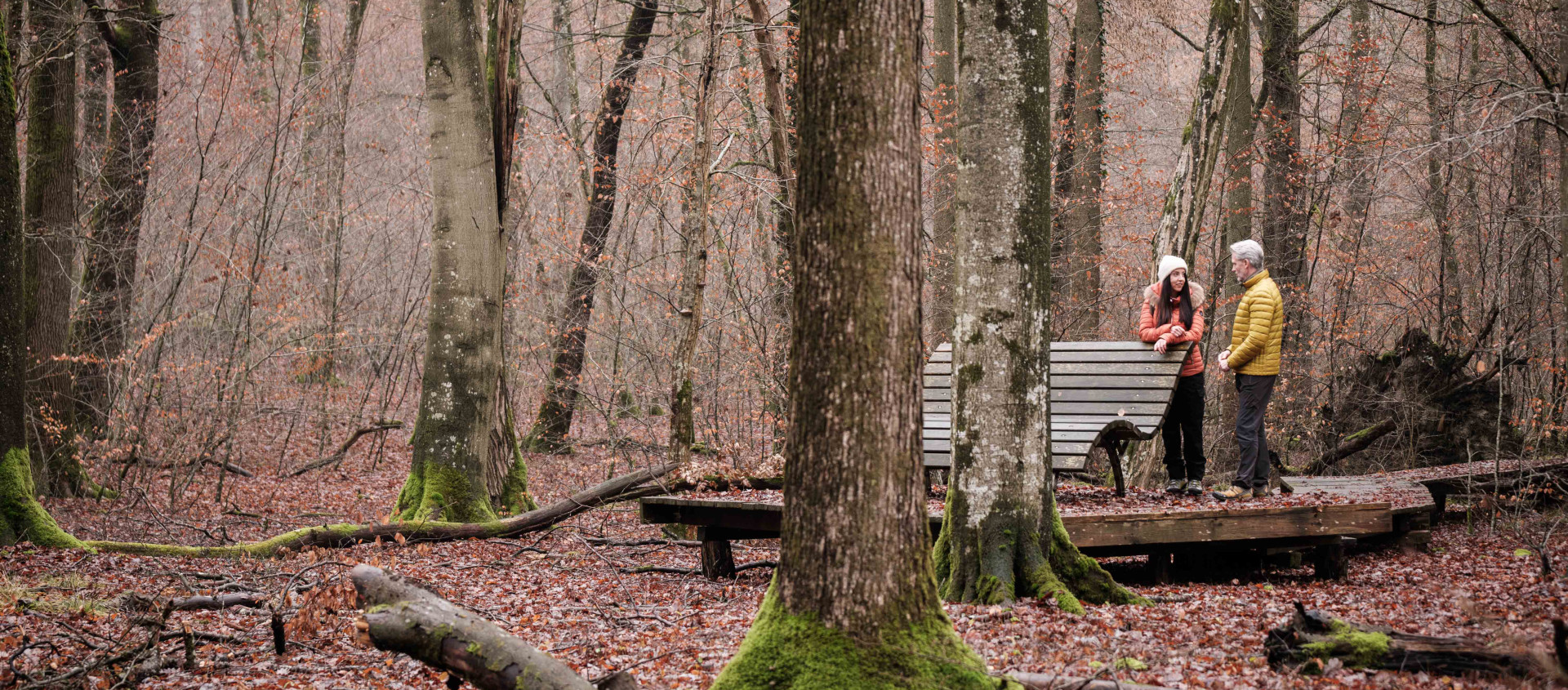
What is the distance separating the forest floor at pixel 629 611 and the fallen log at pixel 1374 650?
0.27 ft

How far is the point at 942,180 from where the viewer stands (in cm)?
1490

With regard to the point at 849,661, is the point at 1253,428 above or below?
above

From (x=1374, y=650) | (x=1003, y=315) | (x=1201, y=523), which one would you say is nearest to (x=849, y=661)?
(x=1374, y=650)

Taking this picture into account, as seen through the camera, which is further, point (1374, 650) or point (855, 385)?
point (1374, 650)

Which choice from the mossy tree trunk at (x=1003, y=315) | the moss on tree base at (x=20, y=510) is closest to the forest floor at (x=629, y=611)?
the moss on tree base at (x=20, y=510)

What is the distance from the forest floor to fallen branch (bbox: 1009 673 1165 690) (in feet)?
0.28

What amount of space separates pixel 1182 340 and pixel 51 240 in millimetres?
11383

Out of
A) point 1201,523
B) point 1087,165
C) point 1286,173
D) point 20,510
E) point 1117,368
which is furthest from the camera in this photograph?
point 1087,165

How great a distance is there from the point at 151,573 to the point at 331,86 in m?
12.0

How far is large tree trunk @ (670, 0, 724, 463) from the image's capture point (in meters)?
9.89

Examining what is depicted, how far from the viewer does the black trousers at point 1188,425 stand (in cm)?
841

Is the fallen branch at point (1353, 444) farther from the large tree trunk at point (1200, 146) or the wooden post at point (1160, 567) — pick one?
the wooden post at point (1160, 567)

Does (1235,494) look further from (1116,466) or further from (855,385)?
(855,385)

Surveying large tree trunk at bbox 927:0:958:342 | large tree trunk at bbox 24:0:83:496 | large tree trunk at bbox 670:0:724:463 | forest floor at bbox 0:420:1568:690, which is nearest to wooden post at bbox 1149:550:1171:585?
forest floor at bbox 0:420:1568:690
